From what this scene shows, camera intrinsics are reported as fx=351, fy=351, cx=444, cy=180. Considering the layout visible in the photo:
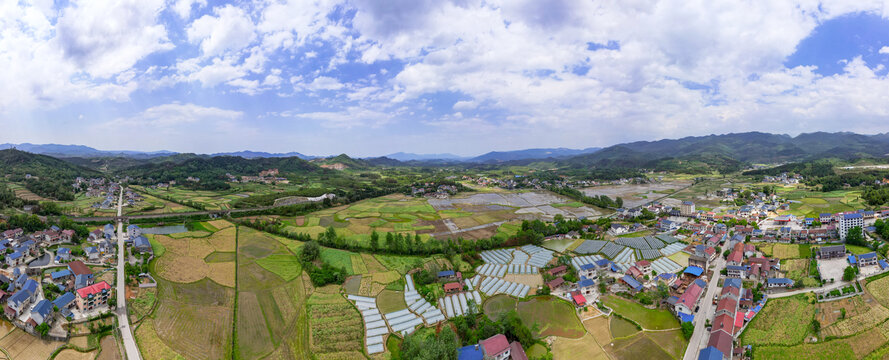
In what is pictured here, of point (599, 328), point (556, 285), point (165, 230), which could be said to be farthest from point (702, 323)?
point (165, 230)

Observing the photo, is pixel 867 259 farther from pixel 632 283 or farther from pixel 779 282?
pixel 632 283

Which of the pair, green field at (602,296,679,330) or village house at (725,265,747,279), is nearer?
green field at (602,296,679,330)

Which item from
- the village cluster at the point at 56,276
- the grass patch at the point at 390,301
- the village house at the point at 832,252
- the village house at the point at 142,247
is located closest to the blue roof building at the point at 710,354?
the grass patch at the point at 390,301

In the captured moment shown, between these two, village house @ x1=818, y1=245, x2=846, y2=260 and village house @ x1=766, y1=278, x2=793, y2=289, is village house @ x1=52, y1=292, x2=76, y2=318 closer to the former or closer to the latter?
village house @ x1=766, y1=278, x2=793, y2=289

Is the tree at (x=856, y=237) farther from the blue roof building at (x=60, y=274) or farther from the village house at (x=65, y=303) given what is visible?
the blue roof building at (x=60, y=274)

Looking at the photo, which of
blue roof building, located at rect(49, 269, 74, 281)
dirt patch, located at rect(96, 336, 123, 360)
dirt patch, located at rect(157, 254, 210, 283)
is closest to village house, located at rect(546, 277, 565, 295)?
dirt patch, located at rect(96, 336, 123, 360)

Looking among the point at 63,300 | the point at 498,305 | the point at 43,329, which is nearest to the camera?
the point at 43,329
